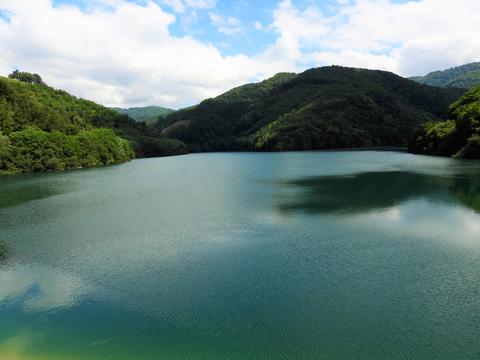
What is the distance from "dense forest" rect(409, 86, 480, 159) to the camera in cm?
7181

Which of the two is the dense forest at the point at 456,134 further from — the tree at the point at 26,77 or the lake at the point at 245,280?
the tree at the point at 26,77

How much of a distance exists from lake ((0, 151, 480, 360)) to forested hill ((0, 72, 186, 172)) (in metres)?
44.5

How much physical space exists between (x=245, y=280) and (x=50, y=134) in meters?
77.5

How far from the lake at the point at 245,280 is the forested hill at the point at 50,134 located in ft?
146

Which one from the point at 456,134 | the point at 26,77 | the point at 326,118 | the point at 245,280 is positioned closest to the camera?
the point at 245,280

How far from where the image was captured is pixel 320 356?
11.6 m

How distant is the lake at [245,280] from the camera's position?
12414 millimetres

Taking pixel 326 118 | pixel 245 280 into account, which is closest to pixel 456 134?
pixel 326 118

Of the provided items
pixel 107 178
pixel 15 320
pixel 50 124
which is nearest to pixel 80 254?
pixel 15 320

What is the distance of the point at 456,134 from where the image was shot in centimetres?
7781

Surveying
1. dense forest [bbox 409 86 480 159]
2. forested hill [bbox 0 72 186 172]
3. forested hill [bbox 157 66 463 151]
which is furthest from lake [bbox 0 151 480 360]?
forested hill [bbox 157 66 463 151]

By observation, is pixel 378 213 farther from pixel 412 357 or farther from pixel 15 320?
pixel 15 320

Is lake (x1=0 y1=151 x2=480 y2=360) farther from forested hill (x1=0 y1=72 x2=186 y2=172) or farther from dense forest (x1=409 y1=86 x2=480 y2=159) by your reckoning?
forested hill (x1=0 y1=72 x2=186 y2=172)

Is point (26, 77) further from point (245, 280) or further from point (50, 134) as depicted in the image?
point (245, 280)
